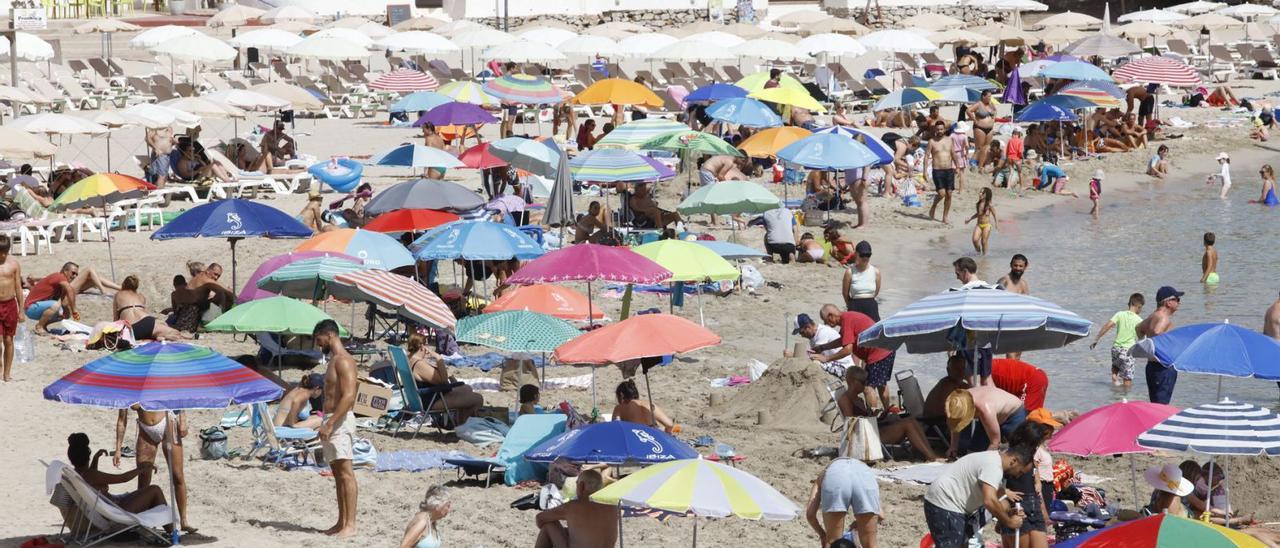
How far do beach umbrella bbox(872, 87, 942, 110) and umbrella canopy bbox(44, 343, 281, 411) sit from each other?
19.0m

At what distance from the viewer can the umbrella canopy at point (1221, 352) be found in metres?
10.5

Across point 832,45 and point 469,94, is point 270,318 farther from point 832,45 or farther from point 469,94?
point 832,45

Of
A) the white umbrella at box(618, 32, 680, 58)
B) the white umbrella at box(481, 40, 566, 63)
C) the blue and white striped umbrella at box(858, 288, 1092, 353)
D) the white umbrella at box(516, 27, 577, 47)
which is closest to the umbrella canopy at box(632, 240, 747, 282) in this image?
the blue and white striped umbrella at box(858, 288, 1092, 353)

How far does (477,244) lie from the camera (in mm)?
14344

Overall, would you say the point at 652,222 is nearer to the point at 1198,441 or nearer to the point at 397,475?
the point at 397,475

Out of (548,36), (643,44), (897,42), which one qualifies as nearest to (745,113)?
(643,44)

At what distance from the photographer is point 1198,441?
8.64 m

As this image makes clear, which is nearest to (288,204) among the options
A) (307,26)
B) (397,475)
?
(397,475)

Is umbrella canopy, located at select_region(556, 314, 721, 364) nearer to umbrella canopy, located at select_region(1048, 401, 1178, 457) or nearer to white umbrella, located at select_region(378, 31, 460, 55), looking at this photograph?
umbrella canopy, located at select_region(1048, 401, 1178, 457)

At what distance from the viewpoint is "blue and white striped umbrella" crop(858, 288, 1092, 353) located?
1068 cm

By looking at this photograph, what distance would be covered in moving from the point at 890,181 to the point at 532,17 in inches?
960

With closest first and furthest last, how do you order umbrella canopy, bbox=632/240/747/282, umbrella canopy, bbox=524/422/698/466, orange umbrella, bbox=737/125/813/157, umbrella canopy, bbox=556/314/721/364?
1. umbrella canopy, bbox=524/422/698/466
2. umbrella canopy, bbox=556/314/721/364
3. umbrella canopy, bbox=632/240/747/282
4. orange umbrella, bbox=737/125/813/157

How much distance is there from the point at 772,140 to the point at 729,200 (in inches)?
141

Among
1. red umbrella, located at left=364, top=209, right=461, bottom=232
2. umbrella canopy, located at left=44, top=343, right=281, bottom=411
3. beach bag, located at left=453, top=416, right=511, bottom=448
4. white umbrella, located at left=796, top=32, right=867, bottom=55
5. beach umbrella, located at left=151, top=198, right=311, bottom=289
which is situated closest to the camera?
umbrella canopy, located at left=44, top=343, right=281, bottom=411
